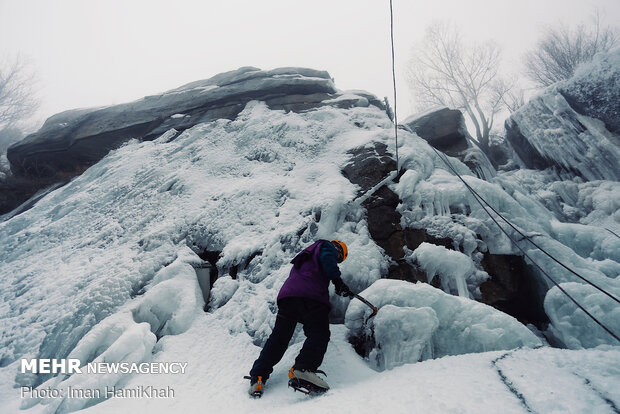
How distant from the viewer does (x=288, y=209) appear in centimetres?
547

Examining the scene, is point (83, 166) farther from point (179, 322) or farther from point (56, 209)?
point (179, 322)

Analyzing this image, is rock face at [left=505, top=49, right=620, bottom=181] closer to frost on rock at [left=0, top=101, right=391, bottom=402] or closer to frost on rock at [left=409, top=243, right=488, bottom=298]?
frost on rock at [left=0, top=101, right=391, bottom=402]

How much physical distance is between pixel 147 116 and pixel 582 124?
14.6 metres

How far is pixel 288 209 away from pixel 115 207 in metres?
4.60

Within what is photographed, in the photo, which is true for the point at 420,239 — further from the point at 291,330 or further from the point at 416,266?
the point at 291,330

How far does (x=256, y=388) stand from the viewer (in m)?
2.68

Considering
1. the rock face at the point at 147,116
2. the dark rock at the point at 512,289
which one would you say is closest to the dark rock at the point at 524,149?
the rock face at the point at 147,116

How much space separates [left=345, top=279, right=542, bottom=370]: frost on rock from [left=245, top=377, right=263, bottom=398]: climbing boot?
3.75ft

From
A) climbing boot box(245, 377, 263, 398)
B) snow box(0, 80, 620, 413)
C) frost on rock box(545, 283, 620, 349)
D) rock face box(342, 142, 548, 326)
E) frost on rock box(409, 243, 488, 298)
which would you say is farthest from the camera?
rock face box(342, 142, 548, 326)

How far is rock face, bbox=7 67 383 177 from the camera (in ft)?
34.8

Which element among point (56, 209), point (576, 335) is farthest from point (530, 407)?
point (56, 209)

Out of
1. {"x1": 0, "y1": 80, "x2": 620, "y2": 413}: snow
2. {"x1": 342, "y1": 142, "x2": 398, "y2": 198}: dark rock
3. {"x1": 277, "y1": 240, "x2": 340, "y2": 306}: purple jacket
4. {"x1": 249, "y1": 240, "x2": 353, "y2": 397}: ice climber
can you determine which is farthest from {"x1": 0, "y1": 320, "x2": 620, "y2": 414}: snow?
{"x1": 342, "y1": 142, "x2": 398, "y2": 198}: dark rock

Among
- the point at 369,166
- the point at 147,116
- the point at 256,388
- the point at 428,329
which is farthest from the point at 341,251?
the point at 147,116

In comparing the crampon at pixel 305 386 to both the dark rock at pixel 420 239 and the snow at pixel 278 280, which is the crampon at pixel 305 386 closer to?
the snow at pixel 278 280
